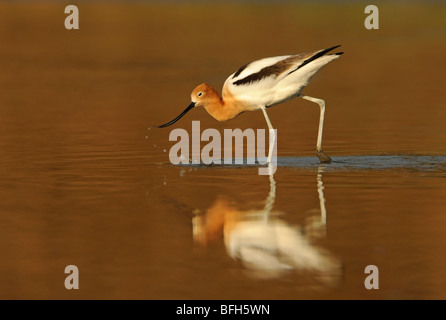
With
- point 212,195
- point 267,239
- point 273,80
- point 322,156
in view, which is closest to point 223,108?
point 273,80

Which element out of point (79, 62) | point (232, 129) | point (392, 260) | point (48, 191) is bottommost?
point (392, 260)

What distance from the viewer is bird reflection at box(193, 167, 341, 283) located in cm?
863

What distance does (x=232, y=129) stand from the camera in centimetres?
1797

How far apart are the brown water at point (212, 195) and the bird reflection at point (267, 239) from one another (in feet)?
0.07

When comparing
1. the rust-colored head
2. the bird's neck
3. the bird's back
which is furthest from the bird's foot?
the rust-colored head

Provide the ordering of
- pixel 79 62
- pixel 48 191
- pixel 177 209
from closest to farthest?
pixel 177 209, pixel 48 191, pixel 79 62

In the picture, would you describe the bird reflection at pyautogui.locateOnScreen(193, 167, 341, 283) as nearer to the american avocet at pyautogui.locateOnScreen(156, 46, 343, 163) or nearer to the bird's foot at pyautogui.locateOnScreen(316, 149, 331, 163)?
the bird's foot at pyautogui.locateOnScreen(316, 149, 331, 163)

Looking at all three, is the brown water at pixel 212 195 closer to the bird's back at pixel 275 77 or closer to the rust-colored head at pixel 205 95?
the bird's back at pixel 275 77

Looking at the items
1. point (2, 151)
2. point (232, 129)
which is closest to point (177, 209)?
point (2, 151)

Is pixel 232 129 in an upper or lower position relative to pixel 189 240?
upper

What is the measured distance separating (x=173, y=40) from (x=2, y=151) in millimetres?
22696

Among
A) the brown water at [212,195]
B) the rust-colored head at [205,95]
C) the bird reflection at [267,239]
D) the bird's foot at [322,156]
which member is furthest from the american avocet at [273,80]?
the bird reflection at [267,239]

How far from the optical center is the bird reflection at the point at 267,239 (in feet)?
28.3

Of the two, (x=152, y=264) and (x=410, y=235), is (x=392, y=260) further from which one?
(x=152, y=264)
